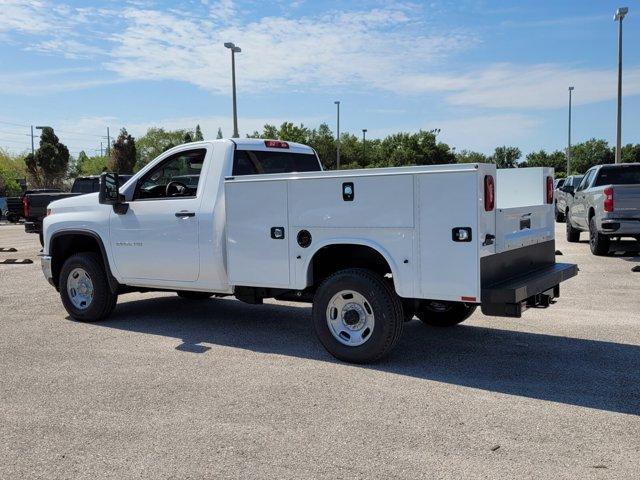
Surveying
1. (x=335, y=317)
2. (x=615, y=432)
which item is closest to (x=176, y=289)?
(x=335, y=317)

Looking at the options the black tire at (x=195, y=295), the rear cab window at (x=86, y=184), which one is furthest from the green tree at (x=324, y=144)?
the black tire at (x=195, y=295)

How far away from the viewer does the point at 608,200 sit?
13.1 meters

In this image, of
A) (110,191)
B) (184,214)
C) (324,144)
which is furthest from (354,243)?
(324,144)

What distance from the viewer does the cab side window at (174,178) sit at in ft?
23.1

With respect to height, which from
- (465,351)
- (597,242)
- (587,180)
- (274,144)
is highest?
(274,144)

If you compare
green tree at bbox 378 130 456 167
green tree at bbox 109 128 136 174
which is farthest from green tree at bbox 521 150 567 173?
green tree at bbox 109 128 136 174

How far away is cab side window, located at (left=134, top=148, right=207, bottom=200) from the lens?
705 centimetres

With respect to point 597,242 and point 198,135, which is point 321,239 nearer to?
point 597,242

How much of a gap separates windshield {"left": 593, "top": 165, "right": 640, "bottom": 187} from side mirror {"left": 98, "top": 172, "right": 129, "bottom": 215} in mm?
11330

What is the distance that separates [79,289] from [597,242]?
420 inches

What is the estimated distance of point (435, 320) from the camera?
729 centimetres

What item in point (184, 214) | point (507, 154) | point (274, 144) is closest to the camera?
point (184, 214)

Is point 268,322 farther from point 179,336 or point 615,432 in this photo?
point 615,432

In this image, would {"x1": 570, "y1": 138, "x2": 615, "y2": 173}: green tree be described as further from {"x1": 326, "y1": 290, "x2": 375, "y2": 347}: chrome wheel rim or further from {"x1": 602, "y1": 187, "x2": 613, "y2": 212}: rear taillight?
{"x1": 326, "y1": 290, "x2": 375, "y2": 347}: chrome wheel rim
